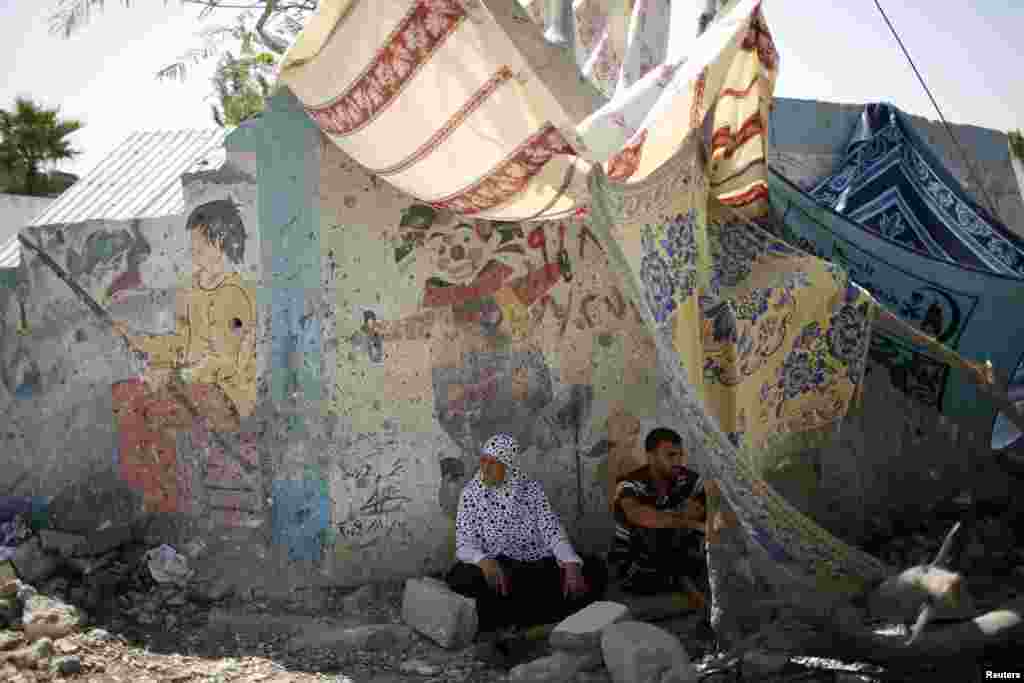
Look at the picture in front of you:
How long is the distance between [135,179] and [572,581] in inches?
163

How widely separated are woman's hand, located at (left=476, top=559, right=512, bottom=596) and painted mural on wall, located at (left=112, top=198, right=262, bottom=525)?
4.01 feet

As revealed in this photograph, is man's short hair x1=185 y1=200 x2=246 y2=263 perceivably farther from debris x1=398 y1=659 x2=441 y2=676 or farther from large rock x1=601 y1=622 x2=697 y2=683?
large rock x1=601 y1=622 x2=697 y2=683

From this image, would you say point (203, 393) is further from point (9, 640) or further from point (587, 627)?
point (587, 627)

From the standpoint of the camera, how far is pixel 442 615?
177 inches

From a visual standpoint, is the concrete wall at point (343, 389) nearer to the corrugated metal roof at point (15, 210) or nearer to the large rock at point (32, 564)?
the large rock at point (32, 564)

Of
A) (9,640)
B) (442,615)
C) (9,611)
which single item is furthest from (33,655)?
(442,615)

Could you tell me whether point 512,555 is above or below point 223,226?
below

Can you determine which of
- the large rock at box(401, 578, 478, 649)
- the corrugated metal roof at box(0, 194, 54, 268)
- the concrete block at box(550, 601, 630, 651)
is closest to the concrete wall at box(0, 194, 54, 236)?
the corrugated metal roof at box(0, 194, 54, 268)

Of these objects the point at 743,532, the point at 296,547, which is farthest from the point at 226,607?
the point at 743,532

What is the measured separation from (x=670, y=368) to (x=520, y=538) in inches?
65.1

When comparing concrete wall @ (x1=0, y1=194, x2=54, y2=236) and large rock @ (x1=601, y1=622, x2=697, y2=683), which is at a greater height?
concrete wall @ (x1=0, y1=194, x2=54, y2=236)

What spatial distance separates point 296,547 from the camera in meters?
5.04

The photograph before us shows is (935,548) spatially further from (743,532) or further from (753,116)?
(753,116)

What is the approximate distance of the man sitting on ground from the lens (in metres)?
4.82
